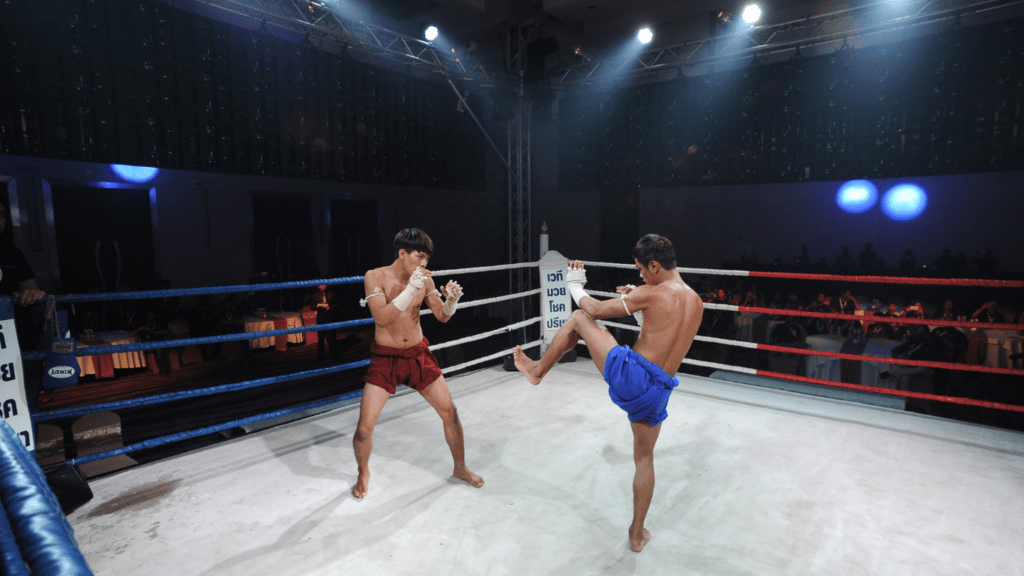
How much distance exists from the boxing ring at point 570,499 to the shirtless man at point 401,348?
269mm

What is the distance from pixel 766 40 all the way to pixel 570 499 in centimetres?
741

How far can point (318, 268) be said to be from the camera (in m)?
9.80

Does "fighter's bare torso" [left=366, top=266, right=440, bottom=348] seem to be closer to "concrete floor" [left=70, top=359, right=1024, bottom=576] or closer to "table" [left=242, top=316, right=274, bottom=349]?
"concrete floor" [left=70, top=359, right=1024, bottom=576]

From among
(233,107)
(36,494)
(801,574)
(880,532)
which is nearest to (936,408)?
(880,532)

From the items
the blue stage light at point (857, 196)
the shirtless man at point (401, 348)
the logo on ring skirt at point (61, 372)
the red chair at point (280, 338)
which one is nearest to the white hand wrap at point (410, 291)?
the shirtless man at point (401, 348)

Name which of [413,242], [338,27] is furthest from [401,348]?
[338,27]

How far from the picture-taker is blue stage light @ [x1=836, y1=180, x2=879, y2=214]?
9.62m

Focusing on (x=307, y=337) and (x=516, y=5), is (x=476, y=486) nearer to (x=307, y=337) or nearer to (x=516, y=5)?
(x=307, y=337)

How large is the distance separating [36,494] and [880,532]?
9.09ft

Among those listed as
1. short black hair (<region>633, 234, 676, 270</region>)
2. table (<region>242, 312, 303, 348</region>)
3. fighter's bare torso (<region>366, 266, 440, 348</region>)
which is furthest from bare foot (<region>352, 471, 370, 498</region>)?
table (<region>242, 312, 303, 348</region>)

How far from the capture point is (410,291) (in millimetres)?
2381

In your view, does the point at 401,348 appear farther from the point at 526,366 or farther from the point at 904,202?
the point at 904,202

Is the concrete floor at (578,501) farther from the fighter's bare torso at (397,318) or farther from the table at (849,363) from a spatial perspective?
the table at (849,363)

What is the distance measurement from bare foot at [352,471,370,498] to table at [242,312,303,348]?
505 cm
